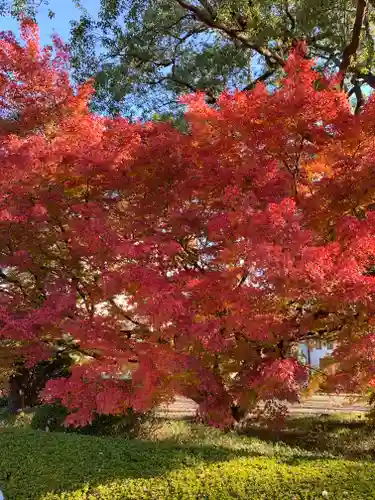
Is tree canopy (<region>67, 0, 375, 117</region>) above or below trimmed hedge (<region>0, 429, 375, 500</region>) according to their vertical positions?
above

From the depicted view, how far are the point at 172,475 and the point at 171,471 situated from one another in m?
0.11

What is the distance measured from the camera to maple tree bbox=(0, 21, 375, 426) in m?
4.73

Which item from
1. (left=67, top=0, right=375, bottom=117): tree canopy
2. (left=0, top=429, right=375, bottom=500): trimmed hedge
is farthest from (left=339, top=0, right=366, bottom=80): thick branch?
(left=0, top=429, right=375, bottom=500): trimmed hedge

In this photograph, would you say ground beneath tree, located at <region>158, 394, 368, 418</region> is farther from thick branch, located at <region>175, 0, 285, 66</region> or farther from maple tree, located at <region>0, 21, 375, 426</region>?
thick branch, located at <region>175, 0, 285, 66</region>

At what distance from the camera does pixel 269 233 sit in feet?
14.6

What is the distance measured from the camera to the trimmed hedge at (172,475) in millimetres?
4281

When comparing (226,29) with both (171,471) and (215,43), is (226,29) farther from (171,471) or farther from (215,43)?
(171,471)

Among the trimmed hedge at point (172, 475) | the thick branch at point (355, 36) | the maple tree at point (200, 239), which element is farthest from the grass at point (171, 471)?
the thick branch at point (355, 36)

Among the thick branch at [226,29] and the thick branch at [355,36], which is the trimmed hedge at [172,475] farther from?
the thick branch at [226,29]

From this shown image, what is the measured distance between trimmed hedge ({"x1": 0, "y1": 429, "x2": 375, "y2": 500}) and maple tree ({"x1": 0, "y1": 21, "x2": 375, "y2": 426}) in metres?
0.55

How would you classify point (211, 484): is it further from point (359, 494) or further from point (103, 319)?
point (103, 319)

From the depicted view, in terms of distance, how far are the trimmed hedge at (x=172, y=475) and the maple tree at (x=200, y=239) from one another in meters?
0.55

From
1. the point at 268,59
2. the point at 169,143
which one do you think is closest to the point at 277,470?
the point at 169,143

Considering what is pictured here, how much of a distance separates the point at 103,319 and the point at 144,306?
51.1 inches
